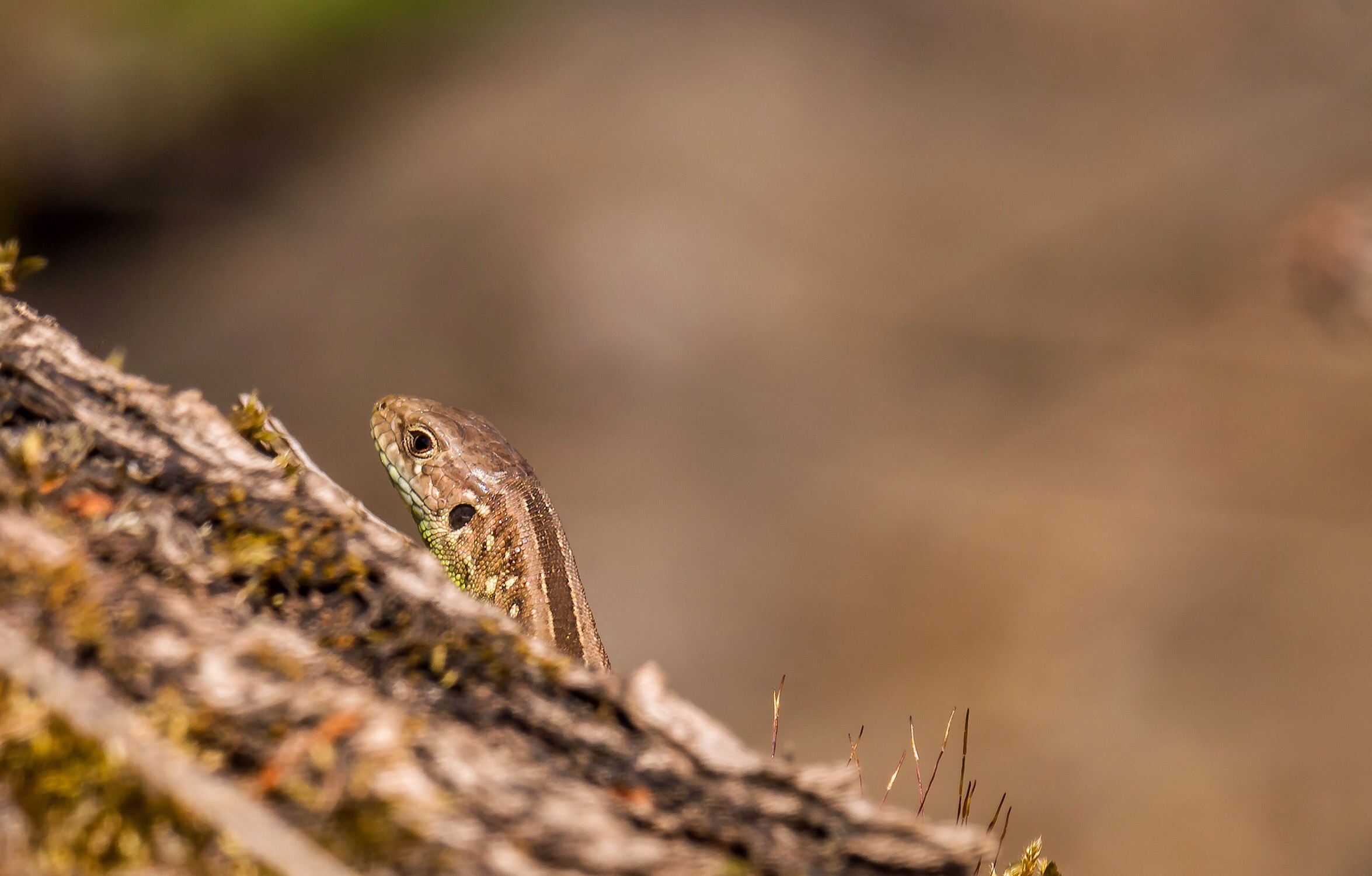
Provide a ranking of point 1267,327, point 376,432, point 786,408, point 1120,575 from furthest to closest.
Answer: point 786,408, point 1267,327, point 1120,575, point 376,432

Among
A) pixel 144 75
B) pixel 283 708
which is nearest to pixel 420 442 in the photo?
pixel 283 708

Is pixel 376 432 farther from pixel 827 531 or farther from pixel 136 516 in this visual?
pixel 827 531

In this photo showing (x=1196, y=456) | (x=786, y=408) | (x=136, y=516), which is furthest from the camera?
(x=786, y=408)

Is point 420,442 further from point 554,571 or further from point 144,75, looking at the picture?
point 144,75

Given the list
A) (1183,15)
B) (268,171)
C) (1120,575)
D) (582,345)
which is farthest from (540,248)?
(1183,15)

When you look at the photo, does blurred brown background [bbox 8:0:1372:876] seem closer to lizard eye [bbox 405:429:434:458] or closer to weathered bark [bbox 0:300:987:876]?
lizard eye [bbox 405:429:434:458]

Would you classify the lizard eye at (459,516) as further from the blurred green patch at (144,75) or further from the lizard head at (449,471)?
the blurred green patch at (144,75)
